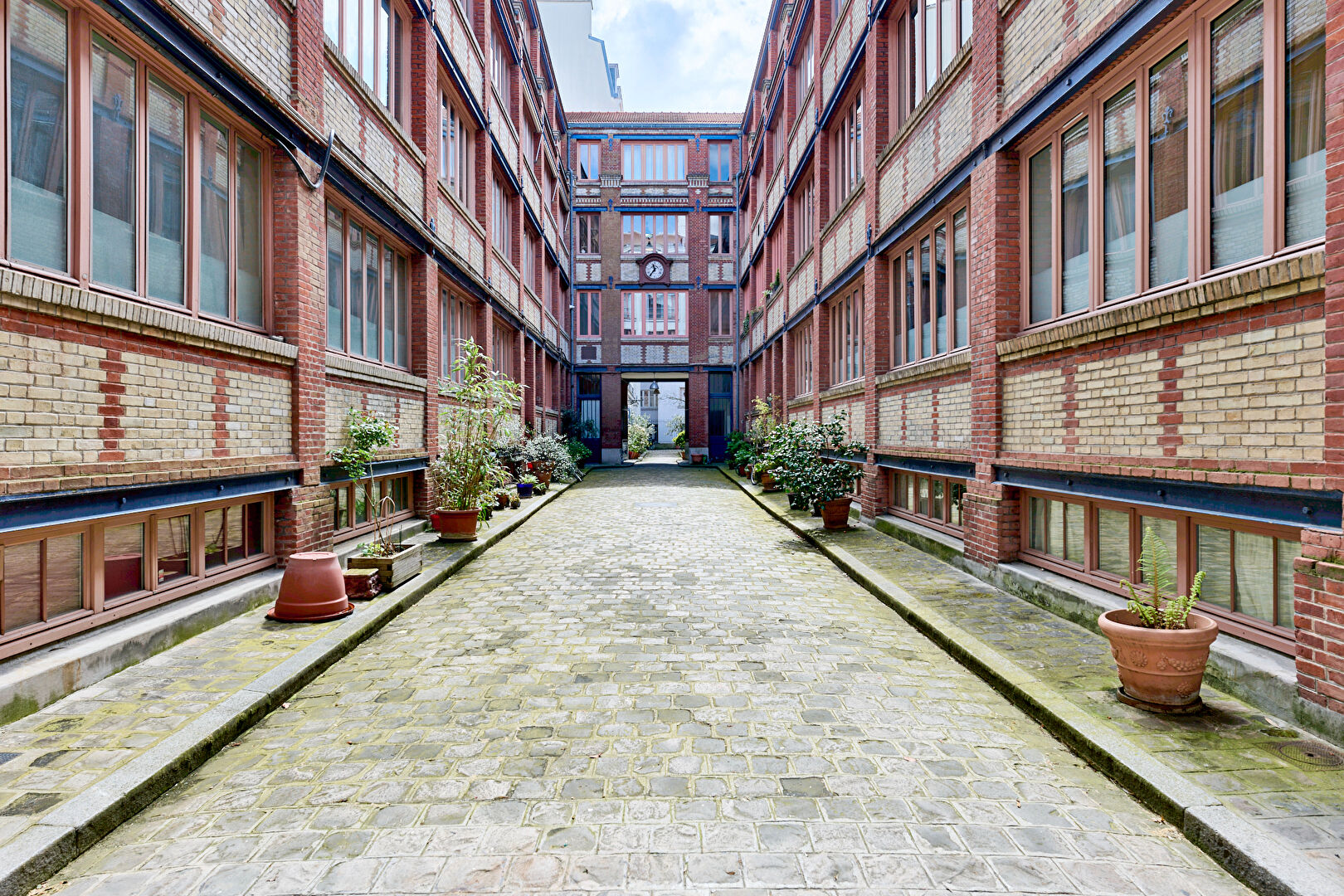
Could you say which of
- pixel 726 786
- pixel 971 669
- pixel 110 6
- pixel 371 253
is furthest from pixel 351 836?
pixel 371 253

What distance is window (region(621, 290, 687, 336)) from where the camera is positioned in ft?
102

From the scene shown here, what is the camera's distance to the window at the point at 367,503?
7.82 meters

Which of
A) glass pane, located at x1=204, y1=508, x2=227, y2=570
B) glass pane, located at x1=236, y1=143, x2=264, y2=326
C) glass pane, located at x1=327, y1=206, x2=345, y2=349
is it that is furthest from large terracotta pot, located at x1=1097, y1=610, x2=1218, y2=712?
glass pane, located at x1=327, y1=206, x2=345, y2=349

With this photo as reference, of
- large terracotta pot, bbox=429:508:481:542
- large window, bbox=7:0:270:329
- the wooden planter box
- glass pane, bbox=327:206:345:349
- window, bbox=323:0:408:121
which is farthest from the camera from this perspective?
large terracotta pot, bbox=429:508:481:542

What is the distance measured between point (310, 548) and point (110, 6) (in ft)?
15.0

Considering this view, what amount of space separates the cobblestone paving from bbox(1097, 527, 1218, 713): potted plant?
0.65 meters

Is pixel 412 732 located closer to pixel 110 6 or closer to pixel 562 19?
pixel 110 6

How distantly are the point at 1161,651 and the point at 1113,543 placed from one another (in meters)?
2.10

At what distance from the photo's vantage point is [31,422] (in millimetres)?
3770

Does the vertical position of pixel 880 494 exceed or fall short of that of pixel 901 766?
it exceeds it

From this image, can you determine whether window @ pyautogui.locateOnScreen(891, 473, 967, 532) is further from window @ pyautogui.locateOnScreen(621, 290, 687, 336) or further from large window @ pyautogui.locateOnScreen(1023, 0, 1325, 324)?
window @ pyautogui.locateOnScreen(621, 290, 687, 336)

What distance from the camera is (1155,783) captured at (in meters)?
2.86

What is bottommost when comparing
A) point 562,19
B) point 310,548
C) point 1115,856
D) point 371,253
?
point 1115,856

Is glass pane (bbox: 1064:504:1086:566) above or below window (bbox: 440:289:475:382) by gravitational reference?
below
